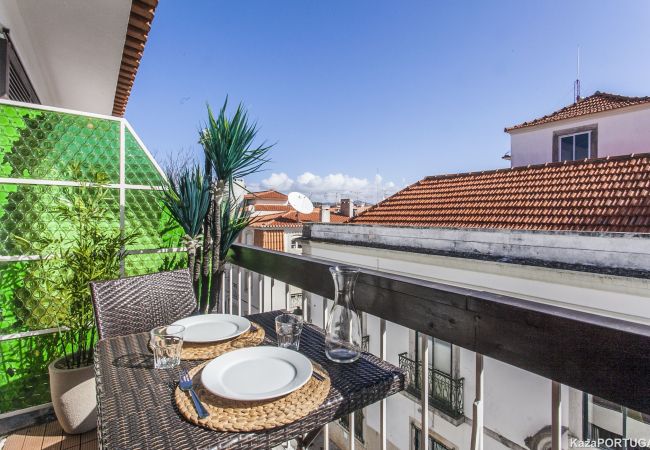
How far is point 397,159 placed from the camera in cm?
2241

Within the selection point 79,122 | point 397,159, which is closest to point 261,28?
point 79,122

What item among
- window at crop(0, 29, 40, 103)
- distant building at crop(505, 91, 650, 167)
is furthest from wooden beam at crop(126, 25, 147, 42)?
distant building at crop(505, 91, 650, 167)

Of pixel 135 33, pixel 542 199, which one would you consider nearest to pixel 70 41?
pixel 135 33

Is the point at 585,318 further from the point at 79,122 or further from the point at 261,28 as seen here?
the point at 261,28

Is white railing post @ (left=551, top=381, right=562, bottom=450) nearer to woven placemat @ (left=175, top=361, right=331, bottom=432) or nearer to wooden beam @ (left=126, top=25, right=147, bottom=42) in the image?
woven placemat @ (left=175, top=361, right=331, bottom=432)

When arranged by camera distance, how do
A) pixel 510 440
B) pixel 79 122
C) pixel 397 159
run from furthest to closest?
1. pixel 397 159
2. pixel 510 440
3. pixel 79 122

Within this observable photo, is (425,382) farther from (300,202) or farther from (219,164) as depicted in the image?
(300,202)

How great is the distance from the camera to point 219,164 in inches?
99.9

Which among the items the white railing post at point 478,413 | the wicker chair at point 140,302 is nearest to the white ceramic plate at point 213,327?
the wicker chair at point 140,302

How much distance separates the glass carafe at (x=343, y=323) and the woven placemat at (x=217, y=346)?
259 millimetres

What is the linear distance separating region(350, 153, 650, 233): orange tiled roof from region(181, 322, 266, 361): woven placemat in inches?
235

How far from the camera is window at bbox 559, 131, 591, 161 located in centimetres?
980

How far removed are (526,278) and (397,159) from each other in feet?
61.0

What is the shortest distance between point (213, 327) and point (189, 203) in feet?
4.49
